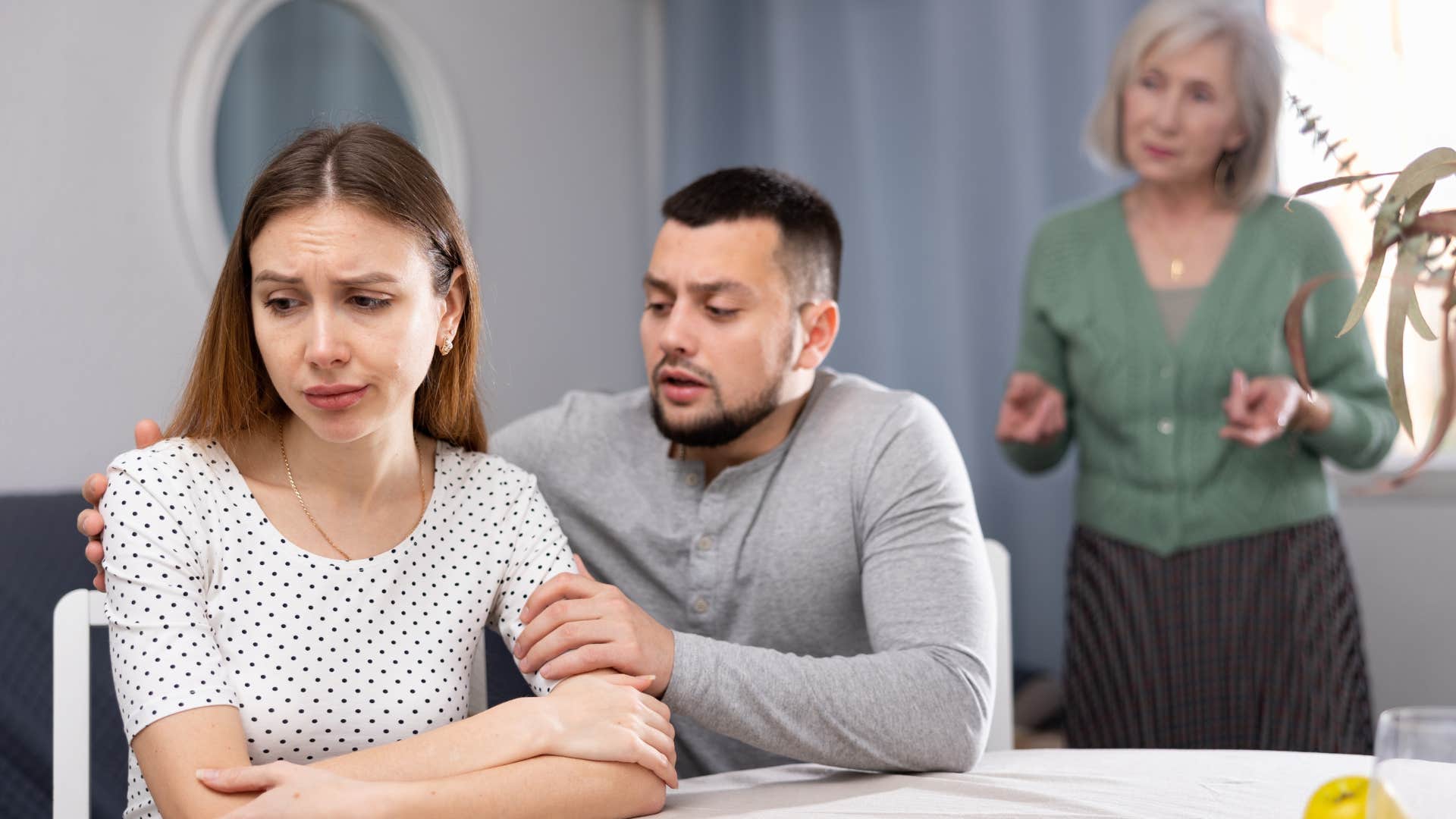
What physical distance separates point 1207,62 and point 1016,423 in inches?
26.3

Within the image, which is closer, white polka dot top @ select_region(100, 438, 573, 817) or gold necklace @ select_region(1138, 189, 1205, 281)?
white polka dot top @ select_region(100, 438, 573, 817)

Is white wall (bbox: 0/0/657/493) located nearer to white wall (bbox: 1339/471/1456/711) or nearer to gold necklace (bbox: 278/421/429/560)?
gold necklace (bbox: 278/421/429/560)

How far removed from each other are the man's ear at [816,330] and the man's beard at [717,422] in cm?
11

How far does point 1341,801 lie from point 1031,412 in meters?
1.46

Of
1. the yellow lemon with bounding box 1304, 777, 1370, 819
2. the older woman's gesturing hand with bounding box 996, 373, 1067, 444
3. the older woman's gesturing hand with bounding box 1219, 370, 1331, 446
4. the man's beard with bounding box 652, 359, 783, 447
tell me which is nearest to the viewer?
the yellow lemon with bounding box 1304, 777, 1370, 819

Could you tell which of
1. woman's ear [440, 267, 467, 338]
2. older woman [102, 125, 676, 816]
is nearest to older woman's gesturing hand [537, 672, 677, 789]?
older woman [102, 125, 676, 816]

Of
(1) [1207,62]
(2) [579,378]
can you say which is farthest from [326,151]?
(2) [579,378]

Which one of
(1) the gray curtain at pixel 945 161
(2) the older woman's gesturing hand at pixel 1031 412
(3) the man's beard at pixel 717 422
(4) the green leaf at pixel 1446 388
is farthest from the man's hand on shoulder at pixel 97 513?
(1) the gray curtain at pixel 945 161

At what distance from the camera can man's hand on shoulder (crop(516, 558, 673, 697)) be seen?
3.84 feet

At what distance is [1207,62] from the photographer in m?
2.08

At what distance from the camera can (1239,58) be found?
2080 mm

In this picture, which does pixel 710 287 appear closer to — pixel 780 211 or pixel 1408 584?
pixel 780 211

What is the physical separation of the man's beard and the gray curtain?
1.39m

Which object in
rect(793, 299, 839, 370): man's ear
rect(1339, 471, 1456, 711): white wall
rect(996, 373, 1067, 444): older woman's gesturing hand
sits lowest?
rect(1339, 471, 1456, 711): white wall
